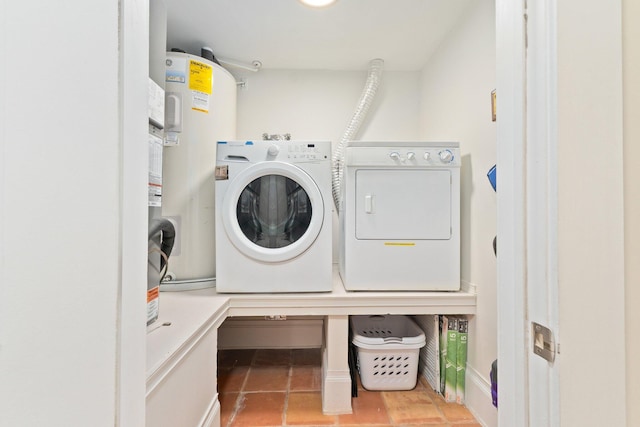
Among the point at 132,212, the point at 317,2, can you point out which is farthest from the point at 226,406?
the point at 317,2

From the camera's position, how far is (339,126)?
228cm

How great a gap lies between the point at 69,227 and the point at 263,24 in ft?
5.91

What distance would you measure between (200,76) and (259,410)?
191 centimetres

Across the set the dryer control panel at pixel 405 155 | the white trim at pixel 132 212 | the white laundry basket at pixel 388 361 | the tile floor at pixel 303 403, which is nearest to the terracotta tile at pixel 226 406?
the tile floor at pixel 303 403

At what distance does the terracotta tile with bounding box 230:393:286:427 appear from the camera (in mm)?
1378

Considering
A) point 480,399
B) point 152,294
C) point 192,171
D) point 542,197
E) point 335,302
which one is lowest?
point 480,399

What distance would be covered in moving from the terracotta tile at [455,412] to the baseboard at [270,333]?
0.94 m

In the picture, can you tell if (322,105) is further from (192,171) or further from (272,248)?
(272,248)

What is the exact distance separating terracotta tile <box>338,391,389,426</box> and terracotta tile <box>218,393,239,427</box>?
0.55m

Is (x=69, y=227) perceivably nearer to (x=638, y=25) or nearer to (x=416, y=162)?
(x=638, y=25)

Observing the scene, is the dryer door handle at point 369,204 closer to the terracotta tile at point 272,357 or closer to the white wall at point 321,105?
the white wall at point 321,105

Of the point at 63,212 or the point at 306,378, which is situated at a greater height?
the point at 63,212

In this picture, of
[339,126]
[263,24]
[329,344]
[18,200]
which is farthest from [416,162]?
[18,200]

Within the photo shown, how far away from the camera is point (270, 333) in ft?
7.10
